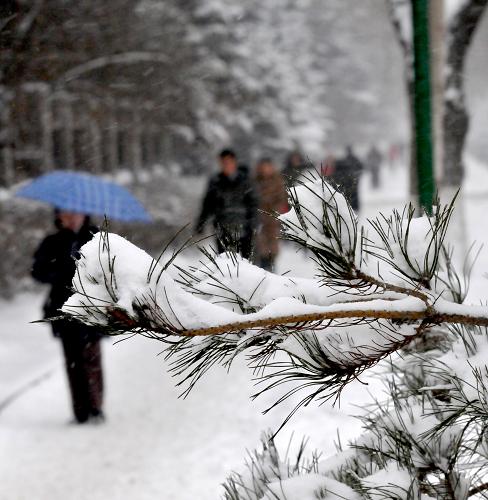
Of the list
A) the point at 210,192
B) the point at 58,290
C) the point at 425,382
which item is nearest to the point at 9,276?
the point at 210,192

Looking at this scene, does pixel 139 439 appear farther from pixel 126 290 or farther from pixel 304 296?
pixel 126 290

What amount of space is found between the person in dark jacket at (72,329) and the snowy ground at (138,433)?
26 cm

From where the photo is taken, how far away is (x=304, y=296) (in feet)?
5.51

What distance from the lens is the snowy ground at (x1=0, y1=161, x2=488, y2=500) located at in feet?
15.7

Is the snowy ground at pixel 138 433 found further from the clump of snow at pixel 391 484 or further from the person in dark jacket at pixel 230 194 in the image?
the clump of snow at pixel 391 484

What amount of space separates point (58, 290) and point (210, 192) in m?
3.23

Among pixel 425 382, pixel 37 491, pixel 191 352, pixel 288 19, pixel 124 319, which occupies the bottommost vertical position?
pixel 37 491

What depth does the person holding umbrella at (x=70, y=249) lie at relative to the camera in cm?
499

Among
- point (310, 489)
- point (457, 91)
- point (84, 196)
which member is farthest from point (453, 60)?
point (310, 489)

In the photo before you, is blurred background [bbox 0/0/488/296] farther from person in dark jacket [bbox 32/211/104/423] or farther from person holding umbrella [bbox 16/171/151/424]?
person in dark jacket [bbox 32/211/104/423]

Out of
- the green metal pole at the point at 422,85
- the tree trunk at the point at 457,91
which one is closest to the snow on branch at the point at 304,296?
the green metal pole at the point at 422,85

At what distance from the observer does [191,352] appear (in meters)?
1.62

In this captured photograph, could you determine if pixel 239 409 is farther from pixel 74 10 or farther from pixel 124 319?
pixel 74 10

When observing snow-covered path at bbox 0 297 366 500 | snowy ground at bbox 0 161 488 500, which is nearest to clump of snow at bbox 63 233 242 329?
snowy ground at bbox 0 161 488 500
